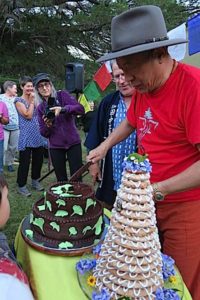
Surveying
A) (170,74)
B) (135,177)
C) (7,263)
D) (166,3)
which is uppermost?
(166,3)

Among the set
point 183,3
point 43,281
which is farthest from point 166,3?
point 43,281

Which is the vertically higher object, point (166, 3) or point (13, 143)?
point (166, 3)

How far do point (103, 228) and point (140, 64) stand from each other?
658 millimetres

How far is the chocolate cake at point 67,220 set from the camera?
1.35 m

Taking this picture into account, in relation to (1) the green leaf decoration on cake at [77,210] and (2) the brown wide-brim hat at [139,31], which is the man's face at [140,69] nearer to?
(2) the brown wide-brim hat at [139,31]

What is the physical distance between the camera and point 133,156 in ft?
3.61

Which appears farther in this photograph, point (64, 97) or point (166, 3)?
point (166, 3)

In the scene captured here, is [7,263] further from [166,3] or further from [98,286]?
[166,3]

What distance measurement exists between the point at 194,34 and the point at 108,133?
190 centimetres

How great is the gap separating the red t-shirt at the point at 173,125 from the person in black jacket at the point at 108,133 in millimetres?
558

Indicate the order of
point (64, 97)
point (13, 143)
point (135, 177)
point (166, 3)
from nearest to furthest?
1. point (135, 177)
2. point (64, 97)
3. point (13, 143)
4. point (166, 3)

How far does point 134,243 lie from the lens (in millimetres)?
1050

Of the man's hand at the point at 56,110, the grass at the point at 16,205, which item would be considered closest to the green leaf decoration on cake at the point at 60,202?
the grass at the point at 16,205

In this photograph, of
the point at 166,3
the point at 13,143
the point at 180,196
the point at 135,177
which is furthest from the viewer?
the point at 166,3
